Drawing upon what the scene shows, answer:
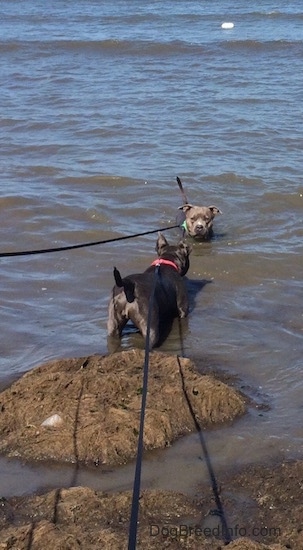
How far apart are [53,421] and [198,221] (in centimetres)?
544

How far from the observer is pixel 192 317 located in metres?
8.54

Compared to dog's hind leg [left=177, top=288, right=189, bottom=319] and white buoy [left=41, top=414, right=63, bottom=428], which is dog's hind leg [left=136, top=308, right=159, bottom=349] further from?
white buoy [left=41, top=414, right=63, bottom=428]

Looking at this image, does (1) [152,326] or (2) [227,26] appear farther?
(2) [227,26]

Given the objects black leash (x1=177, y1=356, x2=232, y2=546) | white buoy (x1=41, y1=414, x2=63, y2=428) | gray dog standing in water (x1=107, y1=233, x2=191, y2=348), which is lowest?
black leash (x1=177, y1=356, x2=232, y2=546)

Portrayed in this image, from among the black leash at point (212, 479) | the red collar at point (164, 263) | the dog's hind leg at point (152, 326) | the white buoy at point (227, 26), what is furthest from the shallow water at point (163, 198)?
the white buoy at point (227, 26)

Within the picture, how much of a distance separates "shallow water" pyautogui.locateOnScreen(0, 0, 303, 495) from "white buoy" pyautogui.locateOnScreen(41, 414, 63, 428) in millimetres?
355

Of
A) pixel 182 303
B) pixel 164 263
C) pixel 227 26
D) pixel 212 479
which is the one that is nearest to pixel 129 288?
pixel 182 303

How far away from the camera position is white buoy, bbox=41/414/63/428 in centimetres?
576

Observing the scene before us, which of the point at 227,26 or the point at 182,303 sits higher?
the point at 227,26

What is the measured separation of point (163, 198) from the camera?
12406 mm

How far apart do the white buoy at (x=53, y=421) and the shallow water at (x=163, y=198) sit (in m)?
0.36

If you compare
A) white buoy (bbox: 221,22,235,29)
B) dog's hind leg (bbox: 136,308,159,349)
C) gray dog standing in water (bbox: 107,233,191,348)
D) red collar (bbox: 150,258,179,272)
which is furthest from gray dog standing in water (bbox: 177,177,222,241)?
white buoy (bbox: 221,22,235,29)

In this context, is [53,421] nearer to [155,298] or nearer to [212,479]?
[212,479]

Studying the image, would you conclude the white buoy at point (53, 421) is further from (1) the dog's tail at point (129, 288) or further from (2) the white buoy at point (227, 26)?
(2) the white buoy at point (227, 26)
